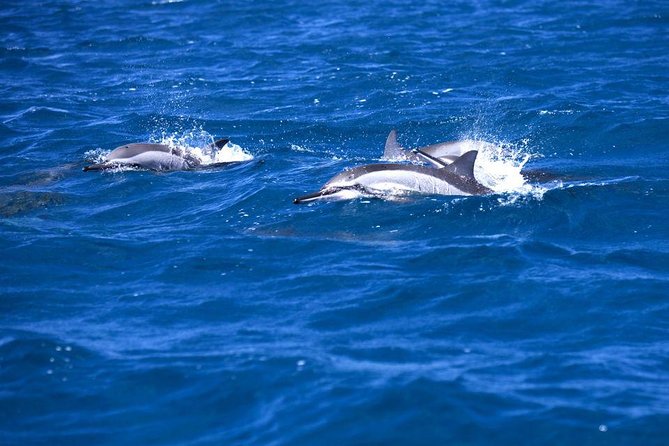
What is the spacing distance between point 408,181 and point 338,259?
2.62 metres

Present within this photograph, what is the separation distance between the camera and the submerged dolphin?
16.1m

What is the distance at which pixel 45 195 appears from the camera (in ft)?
48.2

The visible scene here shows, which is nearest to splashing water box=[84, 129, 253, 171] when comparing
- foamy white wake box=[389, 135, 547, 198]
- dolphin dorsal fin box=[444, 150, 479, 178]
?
foamy white wake box=[389, 135, 547, 198]

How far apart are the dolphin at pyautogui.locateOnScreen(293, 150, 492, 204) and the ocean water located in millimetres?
268

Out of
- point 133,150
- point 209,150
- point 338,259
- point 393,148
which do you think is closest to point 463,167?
point 393,148

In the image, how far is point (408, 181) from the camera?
45.6 feet

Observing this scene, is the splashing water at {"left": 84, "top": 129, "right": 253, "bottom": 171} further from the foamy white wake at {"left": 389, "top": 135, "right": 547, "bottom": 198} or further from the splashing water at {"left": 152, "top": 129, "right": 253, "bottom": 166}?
the foamy white wake at {"left": 389, "top": 135, "right": 547, "bottom": 198}

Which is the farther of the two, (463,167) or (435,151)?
(435,151)

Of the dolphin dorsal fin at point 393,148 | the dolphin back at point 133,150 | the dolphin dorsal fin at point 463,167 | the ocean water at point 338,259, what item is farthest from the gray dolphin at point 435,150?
the dolphin back at point 133,150

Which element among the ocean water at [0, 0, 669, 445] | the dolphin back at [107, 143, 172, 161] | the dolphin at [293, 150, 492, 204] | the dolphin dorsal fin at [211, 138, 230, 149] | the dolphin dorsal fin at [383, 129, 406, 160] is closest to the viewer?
the ocean water at [0, 0, 669, 445]

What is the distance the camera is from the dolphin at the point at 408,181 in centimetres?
1380

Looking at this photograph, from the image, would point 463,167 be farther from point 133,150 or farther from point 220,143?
point 133,150

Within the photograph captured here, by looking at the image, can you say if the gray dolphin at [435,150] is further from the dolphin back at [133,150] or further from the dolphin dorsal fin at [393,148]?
the dolphin back at [133,150]

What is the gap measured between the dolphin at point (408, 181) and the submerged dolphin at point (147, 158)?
3444 millimetres
